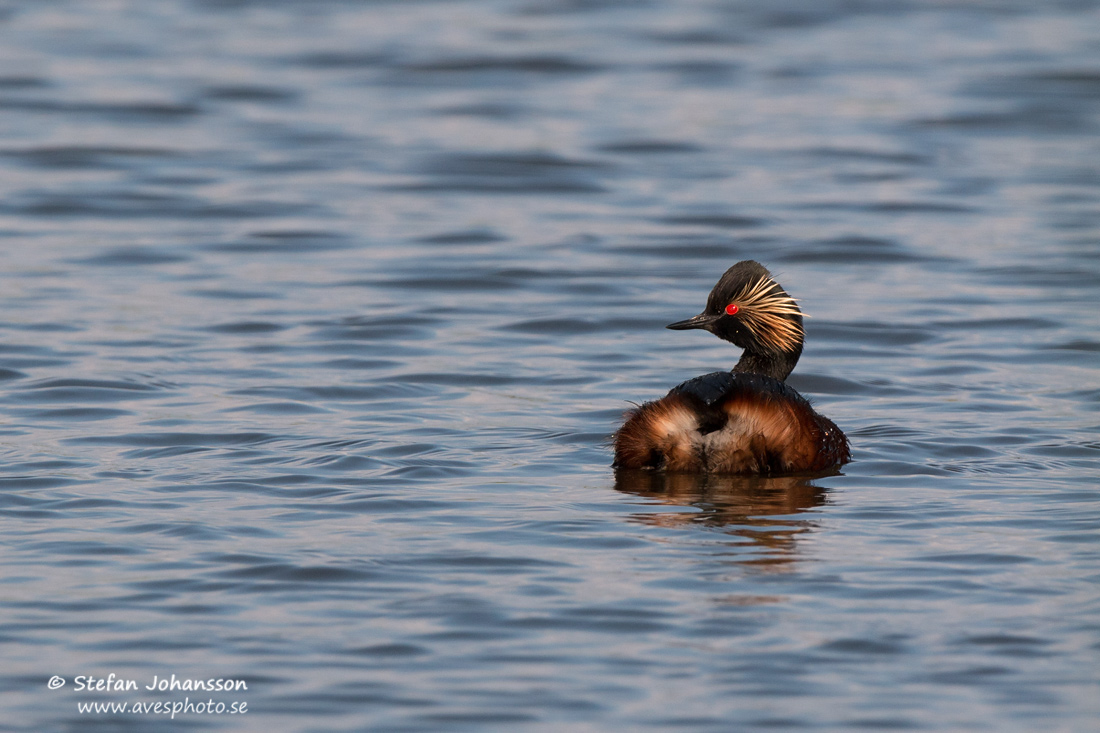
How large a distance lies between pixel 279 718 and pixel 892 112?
15.0m

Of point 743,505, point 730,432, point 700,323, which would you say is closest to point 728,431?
point 730,432

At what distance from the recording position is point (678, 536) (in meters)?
6.82

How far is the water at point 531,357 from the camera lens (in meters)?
5.50

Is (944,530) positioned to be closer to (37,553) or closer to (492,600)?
(492,600)

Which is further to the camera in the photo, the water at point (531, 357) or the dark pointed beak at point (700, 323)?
the dark pointed beak at point (700, 323)

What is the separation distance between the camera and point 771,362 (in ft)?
29.6

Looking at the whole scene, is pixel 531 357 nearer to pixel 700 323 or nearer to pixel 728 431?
pixel 700 323

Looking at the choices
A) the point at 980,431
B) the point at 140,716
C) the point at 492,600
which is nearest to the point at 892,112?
the point at 980,431

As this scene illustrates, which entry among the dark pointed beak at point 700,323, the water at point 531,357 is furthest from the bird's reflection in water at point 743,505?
the dark pointed beak at point 700,323

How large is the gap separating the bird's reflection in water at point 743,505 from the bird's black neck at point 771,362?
121 centimetres

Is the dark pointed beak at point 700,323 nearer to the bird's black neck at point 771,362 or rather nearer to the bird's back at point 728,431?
the bird's black neck at point 771,362

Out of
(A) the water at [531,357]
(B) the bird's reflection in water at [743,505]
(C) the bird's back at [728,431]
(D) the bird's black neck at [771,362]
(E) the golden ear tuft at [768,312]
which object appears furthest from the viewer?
(D) the bird's black neck at [771,362]

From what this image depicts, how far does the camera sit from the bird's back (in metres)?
7.64

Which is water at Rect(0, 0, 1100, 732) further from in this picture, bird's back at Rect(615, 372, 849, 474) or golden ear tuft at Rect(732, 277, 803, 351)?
golden ear tuft at Rect(732, 277, 803, 351)
